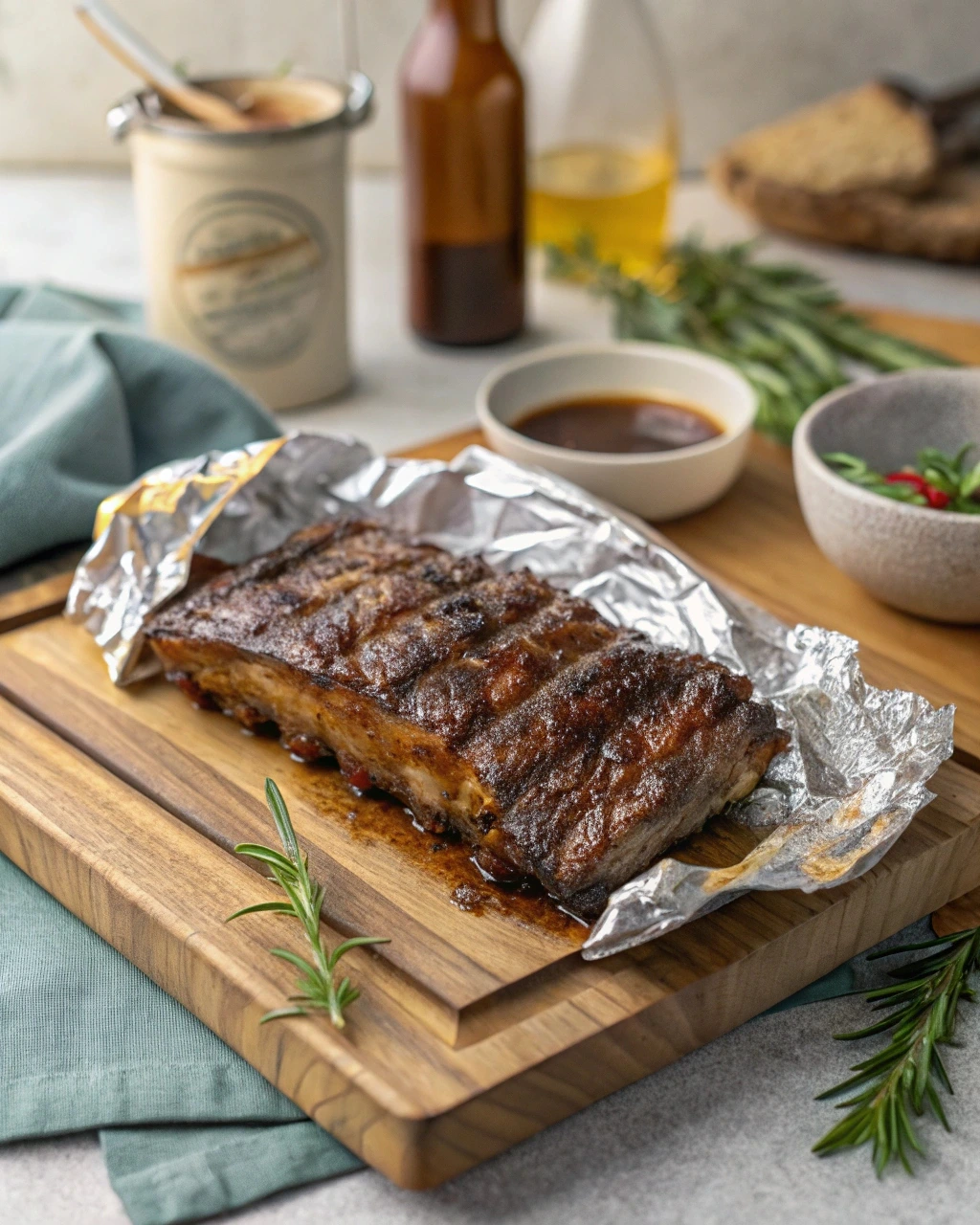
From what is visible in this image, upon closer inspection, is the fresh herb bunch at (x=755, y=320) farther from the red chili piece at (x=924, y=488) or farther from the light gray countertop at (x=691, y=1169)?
the light gray countertop at (x=691, y=1169)

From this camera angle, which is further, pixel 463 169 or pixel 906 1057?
pixel 463 169

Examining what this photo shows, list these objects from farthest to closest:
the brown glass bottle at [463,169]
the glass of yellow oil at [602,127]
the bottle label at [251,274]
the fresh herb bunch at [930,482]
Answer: the glass of yellow oil at [602,127] < the brown glass bottle at [463,169] < the bottle label at [251,274] < the fresh herb bunch at [930,482]

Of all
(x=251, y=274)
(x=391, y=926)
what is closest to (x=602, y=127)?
(x=251, y=274)

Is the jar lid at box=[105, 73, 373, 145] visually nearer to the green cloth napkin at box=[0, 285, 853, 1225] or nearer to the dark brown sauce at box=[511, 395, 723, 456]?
the dark brown sauce at box=[511, 395, 723, 456]

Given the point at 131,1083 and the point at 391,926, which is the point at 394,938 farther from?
the point at 131,1083

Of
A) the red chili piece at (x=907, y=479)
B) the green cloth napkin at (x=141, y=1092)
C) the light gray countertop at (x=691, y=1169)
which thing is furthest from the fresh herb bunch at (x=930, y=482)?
the green cloth napkin at (x=141, y=1092)

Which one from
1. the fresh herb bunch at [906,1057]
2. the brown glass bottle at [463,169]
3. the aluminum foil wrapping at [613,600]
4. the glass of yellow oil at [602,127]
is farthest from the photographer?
the glass of yellow oil at [602,127]

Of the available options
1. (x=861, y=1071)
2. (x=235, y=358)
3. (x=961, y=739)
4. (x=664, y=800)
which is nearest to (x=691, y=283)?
(x=235, y=358)
